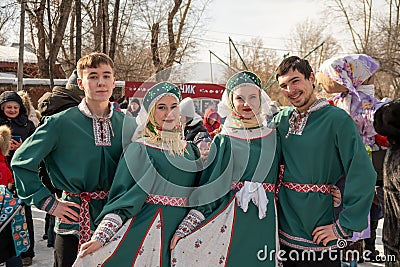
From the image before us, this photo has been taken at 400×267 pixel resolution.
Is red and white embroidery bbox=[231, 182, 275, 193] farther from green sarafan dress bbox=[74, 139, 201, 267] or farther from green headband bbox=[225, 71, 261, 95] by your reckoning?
green headband bbox=[225, 71, 261, 95]

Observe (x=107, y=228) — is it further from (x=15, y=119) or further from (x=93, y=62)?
(x=15, y=119)

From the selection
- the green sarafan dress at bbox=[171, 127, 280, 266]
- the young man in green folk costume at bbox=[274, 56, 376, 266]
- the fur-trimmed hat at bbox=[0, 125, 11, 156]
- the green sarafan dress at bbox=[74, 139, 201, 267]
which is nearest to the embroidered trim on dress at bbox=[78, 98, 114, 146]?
the green sarafan dress at bbox=[74, 139, 201, 267]

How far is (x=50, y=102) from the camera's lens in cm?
366

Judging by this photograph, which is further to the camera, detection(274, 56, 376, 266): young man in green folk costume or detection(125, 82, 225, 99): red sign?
detection(125, 82, 225, 99): red sign

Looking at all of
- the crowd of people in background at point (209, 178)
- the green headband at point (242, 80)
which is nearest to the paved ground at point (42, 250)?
the crowd of people in background at point (209, 178)

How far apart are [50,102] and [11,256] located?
119cm

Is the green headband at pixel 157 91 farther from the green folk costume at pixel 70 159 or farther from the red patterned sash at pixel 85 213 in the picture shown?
the red patterned sash at pixel 85 213

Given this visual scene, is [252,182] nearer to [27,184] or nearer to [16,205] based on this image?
[27,184]

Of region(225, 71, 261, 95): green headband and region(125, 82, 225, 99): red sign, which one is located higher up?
region(225, 71, 261, 95): green headband

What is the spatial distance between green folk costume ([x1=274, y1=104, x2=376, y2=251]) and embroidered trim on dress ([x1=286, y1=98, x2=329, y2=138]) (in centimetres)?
1

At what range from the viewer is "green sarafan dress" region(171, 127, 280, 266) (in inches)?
92.0

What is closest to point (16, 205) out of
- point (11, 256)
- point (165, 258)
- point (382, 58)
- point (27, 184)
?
point (11, 256)

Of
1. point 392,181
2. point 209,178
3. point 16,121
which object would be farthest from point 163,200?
point 16,121

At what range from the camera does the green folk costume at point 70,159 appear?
2.42m
